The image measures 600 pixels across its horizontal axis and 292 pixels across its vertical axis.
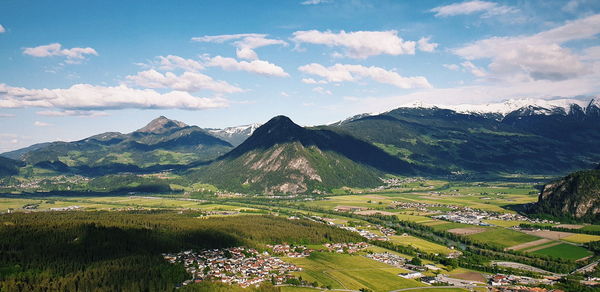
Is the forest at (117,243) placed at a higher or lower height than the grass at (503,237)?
higher

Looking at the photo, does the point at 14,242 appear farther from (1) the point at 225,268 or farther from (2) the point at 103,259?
(1) the point at 225,268

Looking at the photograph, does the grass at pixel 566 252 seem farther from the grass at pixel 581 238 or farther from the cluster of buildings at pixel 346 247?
the cluster of buildings at pixel 346 247

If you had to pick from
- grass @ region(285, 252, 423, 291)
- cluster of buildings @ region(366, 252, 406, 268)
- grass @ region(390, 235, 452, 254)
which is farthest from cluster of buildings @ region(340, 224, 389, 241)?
grass @ region(285, 252, 423, 291)

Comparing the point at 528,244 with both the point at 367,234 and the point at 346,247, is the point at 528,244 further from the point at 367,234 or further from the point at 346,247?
the point at 346,247

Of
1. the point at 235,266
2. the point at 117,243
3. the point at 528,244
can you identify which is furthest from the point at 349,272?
the point at 117,243

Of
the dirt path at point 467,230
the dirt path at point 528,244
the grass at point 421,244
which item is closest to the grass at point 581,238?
the dirt path at point 528,244
